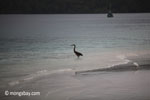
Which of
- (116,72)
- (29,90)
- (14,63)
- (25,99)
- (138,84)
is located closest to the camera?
(25,99)

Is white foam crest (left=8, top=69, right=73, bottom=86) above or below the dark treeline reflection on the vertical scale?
below

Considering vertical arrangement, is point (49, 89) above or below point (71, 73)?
below

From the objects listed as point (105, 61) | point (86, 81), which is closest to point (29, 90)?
point (86, 81)

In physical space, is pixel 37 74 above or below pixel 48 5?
below

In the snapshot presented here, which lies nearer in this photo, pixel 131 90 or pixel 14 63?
pixel 131 90

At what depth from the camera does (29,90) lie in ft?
21.4

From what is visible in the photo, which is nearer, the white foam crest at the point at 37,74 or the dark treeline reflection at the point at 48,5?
the white foam crest at the point at 37,74

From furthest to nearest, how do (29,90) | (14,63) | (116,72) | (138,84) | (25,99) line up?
(14,63) < (116,72) < (138,84) < (29,90) < (25,99)

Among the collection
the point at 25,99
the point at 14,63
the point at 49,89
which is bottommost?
the point at 25,99

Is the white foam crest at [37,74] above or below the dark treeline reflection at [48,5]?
below

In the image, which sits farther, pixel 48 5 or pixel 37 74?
pixel 48 5

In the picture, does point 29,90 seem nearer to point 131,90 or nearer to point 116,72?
point 131,90

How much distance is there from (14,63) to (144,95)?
4.94 meters

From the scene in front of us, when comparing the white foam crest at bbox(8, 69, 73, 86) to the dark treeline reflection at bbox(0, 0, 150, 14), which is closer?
the white foam crest at bbox(8, 69, 73, 86)
